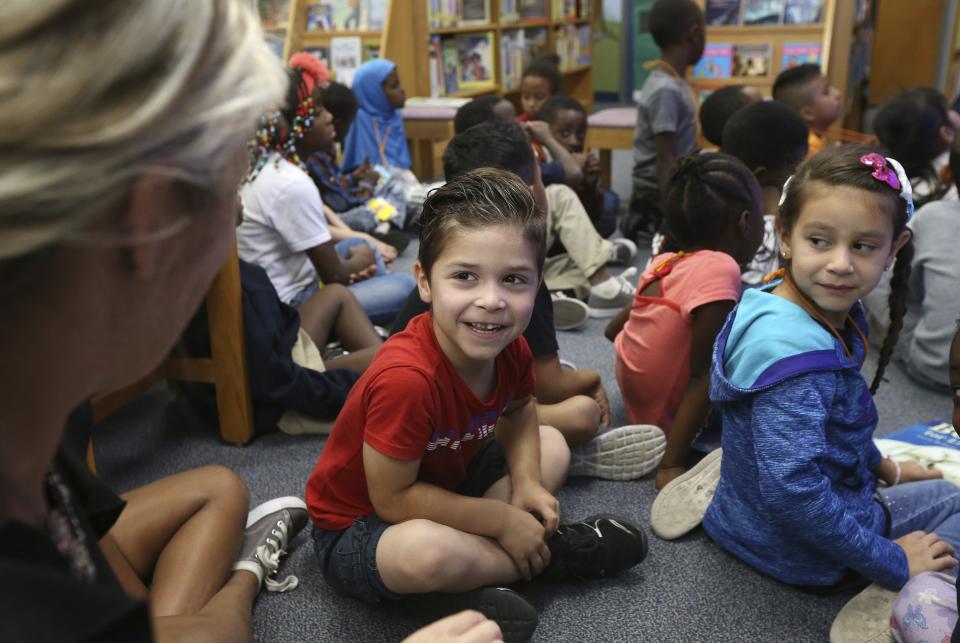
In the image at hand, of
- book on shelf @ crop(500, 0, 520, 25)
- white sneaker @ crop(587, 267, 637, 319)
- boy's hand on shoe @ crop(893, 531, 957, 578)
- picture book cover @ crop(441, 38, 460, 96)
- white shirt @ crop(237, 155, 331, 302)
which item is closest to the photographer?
boy's hand on shoe @ crop(893, 531, 957, 578)

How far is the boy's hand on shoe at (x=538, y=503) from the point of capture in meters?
1.38

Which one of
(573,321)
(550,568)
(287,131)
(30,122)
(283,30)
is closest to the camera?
(30,122)

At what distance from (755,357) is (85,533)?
1018mm

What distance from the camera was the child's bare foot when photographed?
5.71ft

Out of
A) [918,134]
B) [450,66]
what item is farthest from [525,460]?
[450,66]

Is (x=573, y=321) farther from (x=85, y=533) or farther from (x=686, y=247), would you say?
(x=85, y=533)

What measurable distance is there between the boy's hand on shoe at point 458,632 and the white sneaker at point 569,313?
6.29 ft

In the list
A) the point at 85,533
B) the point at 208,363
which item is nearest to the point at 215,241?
the point at 85,533

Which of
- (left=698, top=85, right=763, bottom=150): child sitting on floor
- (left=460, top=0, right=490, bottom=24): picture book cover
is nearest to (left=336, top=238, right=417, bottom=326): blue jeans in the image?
(left=698, top=85, right=763, bottom=150): child sitting on floor

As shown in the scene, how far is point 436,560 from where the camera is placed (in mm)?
1226

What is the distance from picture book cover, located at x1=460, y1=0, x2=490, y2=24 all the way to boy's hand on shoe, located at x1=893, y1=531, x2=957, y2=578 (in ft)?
14.9

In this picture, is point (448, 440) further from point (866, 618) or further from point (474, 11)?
point (474, 11)

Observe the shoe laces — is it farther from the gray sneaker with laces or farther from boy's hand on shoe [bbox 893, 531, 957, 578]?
boy's hand on shoe [bbox 893, 531, 957, 578]

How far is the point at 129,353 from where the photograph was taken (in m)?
0.51
